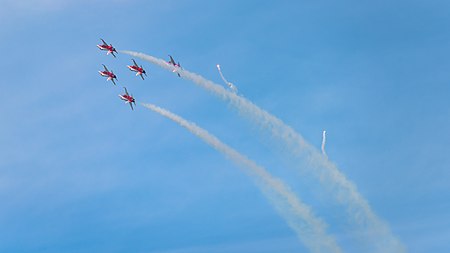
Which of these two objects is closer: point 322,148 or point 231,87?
point 322,148

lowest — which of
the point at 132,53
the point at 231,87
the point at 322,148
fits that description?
the point at 322,148

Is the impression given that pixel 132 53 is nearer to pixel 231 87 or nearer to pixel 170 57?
pixel 170 57

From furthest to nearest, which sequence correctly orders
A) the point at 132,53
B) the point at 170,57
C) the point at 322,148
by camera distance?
the point at 170,57, the point at 132,53, the point at 322,148

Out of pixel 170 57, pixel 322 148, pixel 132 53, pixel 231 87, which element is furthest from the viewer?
pixel 170 57

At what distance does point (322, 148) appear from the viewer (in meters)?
156

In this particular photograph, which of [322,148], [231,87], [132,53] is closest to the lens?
[322,148]

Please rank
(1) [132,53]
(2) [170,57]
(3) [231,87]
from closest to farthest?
(3) [231,87]
(1) [132,53]
(2) [170,57]

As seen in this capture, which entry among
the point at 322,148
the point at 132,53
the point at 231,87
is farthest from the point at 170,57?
the point at 322,148

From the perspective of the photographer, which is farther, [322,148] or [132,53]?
[132,53]

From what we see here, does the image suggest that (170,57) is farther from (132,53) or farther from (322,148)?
(322,148)

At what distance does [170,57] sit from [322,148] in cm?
6355

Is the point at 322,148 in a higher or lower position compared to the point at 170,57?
lower

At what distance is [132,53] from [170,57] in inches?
674

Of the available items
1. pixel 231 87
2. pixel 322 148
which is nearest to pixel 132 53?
pixel 231 87
